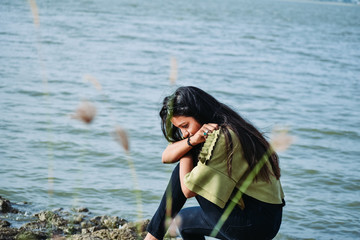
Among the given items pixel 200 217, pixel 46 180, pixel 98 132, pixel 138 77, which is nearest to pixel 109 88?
pixel 138 77

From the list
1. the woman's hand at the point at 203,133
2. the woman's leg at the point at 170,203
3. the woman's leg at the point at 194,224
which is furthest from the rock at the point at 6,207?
the woman's hand at the point at 203,133

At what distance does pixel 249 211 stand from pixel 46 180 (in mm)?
3337

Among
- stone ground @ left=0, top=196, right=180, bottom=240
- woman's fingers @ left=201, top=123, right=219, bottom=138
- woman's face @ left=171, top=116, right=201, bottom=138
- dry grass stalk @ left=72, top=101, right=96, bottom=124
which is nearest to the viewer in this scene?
dry grass stalk @ left=72, top=101, right=96, bottom=124

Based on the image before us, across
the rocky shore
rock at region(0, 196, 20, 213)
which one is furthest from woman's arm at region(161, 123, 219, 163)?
rock at region(0, 196, 20, 213)

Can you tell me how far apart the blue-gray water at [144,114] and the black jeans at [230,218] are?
2.82 ft

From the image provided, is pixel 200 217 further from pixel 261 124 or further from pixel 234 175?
pixel 261 124

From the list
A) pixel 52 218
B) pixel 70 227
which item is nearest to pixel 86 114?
pixel 70 227

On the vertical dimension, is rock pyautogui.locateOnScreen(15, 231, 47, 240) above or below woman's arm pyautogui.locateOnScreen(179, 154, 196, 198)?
below

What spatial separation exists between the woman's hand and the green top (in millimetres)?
53

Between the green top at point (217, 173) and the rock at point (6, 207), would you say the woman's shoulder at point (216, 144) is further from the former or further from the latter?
the rock at point (6, 207)

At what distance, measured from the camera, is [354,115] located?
34.9 ft

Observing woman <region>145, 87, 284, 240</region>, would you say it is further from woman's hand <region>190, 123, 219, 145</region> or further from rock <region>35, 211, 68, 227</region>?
rock <region>35, 211, 68, 227</region>

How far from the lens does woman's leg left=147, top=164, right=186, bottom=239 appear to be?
328cm

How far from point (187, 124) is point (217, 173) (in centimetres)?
38
